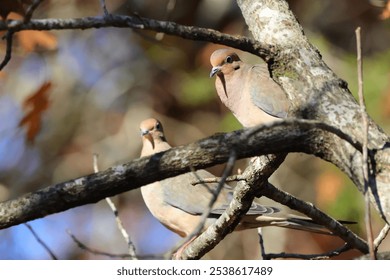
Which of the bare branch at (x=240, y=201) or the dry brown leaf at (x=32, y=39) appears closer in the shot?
the bare branch at (x=240, y=201)

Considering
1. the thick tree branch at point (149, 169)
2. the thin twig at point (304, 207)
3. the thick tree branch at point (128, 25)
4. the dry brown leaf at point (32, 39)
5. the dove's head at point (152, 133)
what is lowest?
the thick tree branch at point (149, 169)

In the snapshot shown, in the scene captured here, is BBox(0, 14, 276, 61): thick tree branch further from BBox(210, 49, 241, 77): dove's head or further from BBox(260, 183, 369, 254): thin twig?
BBox(210, 49, 241, 77): dove's head

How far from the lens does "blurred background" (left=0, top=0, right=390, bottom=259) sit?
19.6ft

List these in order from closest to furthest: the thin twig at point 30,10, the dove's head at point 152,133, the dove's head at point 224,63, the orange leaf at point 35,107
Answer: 1. the thin twig at point 30,10
2. the dove's head at point 224,63
3. the dove's head at point 152,133
4. the orange leaf at point 35,107

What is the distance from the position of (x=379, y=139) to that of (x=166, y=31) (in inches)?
27.1

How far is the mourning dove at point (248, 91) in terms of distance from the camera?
3.48 metres

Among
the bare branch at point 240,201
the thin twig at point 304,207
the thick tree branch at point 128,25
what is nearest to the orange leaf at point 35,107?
the bare branch at point 240,201

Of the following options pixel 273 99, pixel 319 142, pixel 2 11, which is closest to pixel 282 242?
pixel 273 99

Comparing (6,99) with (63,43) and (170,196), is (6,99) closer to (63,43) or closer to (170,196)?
(63,43)

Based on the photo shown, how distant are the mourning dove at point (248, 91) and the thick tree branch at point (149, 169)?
134 centimetres

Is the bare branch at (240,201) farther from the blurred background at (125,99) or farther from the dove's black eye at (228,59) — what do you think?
the blurred background at (125,99)

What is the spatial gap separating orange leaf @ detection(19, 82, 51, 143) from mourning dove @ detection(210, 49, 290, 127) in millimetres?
1949

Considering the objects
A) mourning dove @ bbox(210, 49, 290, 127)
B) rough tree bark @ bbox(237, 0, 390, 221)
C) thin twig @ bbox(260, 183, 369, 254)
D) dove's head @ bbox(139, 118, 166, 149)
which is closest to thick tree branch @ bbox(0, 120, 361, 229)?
rough tree bark @ bbox(237, 0, 390, 221)

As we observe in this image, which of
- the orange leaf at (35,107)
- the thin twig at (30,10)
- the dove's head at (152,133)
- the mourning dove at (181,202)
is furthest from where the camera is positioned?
the orange leaf at (35,107)
